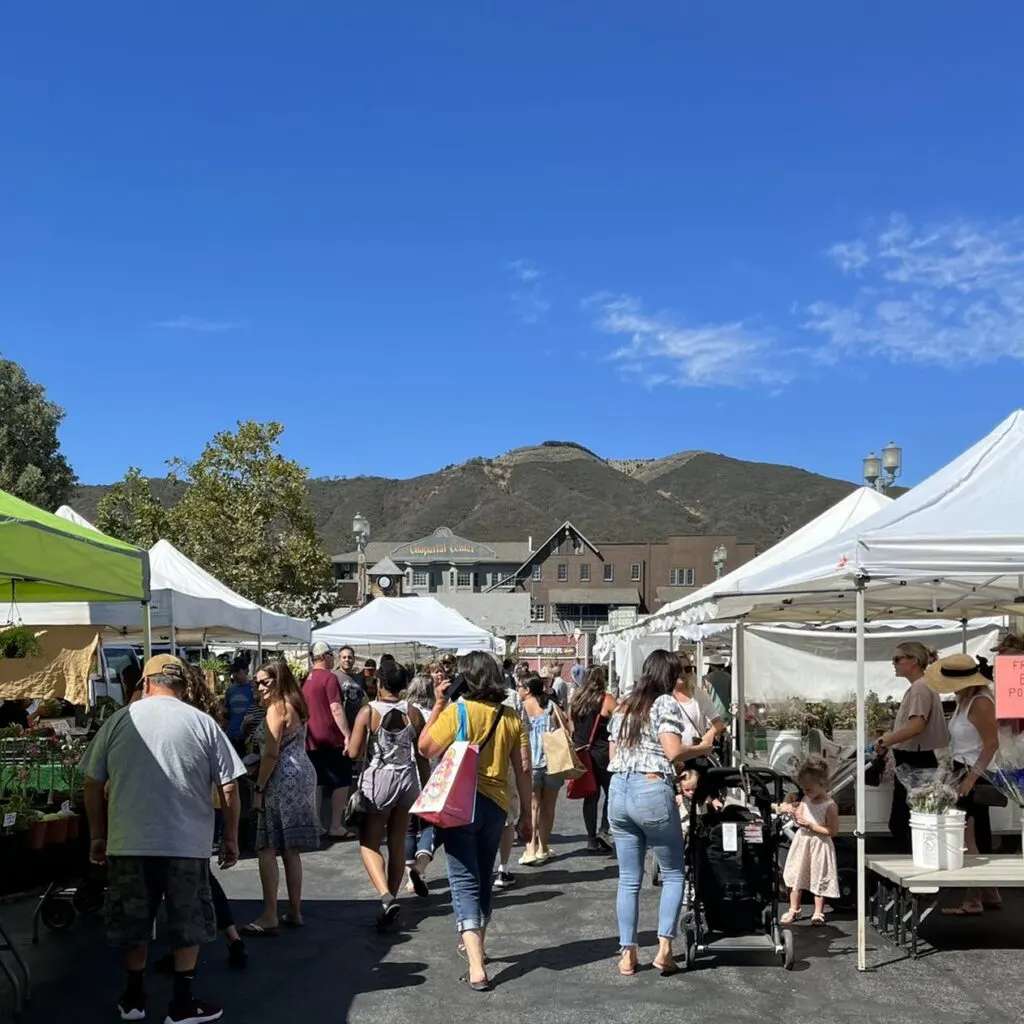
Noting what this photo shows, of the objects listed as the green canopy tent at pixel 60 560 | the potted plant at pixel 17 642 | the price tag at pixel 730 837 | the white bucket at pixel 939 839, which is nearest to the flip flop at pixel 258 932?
the green canopy tent at pixel 60 560

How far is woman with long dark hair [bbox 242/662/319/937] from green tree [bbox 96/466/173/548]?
2748cm

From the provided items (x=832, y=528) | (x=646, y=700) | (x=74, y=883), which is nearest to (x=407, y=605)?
(x=832, y=528)

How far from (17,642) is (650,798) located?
11051mm

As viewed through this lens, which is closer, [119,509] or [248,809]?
[248,809]

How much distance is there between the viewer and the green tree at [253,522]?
32.3m

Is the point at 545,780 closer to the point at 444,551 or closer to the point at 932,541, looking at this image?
the point at 932,541

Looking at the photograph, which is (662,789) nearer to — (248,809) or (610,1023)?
(610,1023)

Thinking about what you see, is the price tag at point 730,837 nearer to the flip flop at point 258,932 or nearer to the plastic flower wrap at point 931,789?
the plastic flower wrap at point 931,789

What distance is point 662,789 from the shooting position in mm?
5887

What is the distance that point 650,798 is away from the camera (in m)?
5.87

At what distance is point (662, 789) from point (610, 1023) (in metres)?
1.19

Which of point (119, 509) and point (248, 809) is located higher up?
point (119, 509)

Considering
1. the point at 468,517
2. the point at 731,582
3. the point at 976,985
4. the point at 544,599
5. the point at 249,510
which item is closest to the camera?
the point at 976,985

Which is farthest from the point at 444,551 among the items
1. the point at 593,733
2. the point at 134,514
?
the point at 593,733
